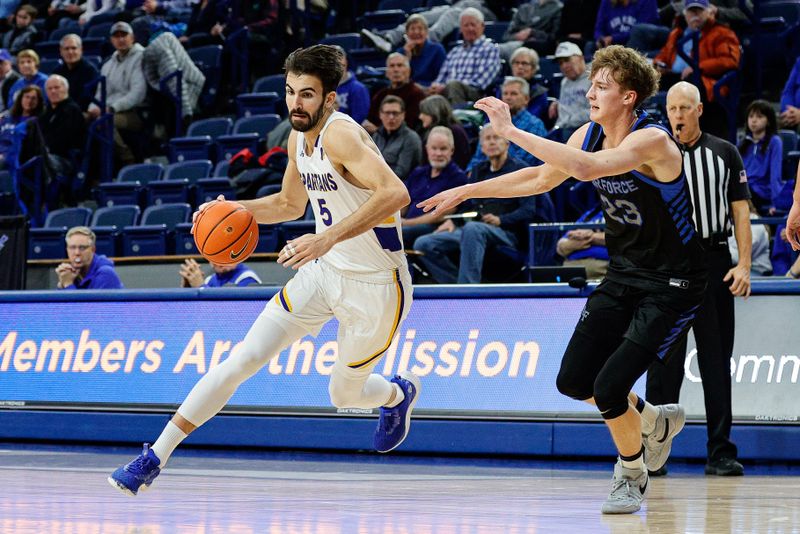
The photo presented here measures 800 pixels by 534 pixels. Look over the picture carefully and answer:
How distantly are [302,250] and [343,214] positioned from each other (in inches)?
27.7

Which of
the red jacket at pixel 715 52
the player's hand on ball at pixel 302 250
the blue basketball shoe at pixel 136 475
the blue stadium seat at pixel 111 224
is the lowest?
the blue stadium seat at pixel 111 224

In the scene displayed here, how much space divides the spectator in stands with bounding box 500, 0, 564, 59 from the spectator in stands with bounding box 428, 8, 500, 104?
74cm

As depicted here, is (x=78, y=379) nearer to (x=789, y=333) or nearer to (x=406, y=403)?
(x=406, y=403)

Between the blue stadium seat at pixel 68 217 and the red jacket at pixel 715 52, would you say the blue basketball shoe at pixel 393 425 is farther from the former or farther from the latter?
the blue stadium seat at pixel 68 217

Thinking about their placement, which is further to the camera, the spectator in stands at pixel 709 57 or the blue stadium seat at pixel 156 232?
the blue stadium seat at pixel 156 232

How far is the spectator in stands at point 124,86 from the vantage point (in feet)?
53.5

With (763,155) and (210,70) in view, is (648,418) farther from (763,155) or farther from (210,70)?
(210,70)

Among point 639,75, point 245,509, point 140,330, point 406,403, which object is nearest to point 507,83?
point 140,330

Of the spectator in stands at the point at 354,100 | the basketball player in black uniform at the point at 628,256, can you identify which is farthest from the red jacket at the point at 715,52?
the basketball player in black uniform at the point at 628,256

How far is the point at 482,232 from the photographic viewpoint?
10.7 meters

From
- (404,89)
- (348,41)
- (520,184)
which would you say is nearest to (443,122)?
(404,89)

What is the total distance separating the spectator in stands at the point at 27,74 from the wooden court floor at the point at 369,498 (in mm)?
8334

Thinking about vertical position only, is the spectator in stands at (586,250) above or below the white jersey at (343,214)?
below

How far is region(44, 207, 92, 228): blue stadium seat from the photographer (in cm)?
1480
